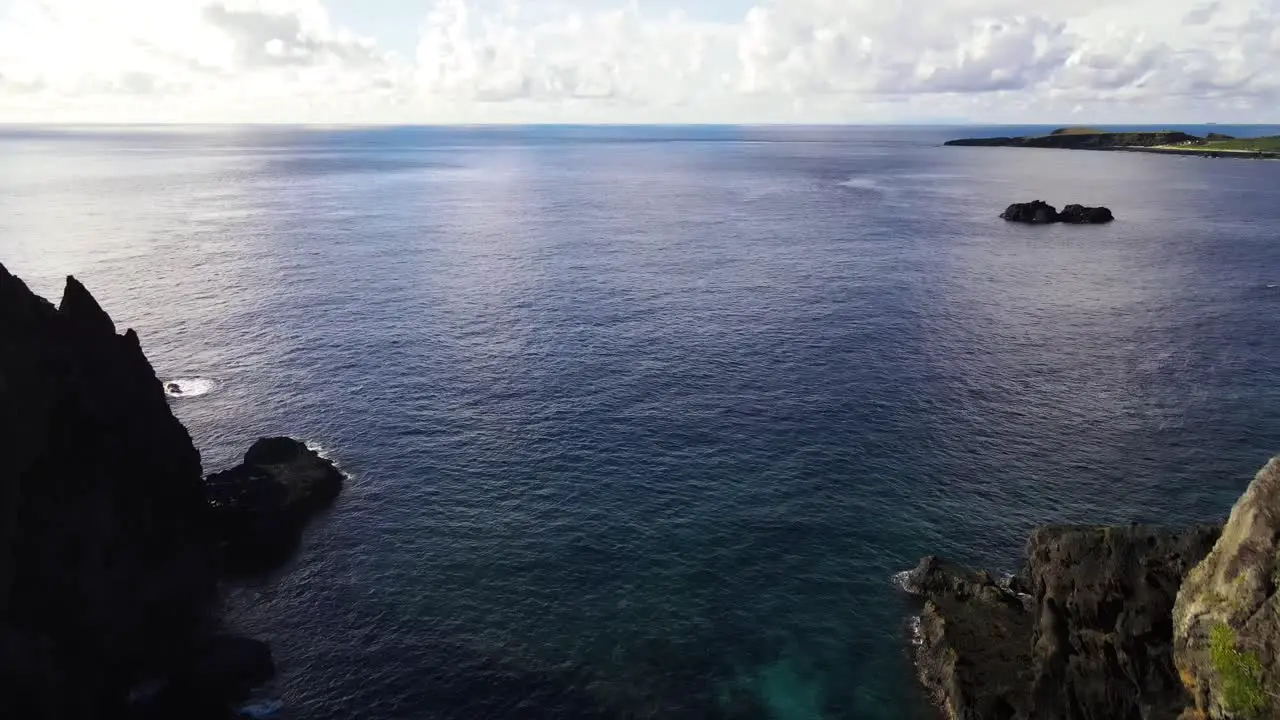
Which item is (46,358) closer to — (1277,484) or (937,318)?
(1277,484)

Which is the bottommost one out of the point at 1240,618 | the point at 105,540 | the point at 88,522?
the point at 105,540

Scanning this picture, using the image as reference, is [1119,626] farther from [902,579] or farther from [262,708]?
[262,708]

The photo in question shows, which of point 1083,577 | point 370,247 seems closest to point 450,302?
point 370,247

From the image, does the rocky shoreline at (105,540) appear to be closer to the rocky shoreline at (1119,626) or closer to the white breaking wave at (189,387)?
the white breaking wave at (189,387)

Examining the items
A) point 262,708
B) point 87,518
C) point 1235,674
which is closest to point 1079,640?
point 1235,674

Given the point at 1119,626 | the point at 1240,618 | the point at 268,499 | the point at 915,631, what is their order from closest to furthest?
the point at 1240,618 → the point at 1119,626 → the point at 915,631 → the point at 268,499

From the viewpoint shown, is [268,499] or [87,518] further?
[268,499]

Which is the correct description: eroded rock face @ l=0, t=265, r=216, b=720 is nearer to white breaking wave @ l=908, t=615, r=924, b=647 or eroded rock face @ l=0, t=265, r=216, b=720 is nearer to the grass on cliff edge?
white breaking wave @ l=908, t=615, r=924, b=647

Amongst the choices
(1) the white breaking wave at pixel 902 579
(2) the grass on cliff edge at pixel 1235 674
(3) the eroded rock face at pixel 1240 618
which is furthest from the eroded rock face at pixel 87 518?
(2) the grass on cliff edge at pixel 1235 674
